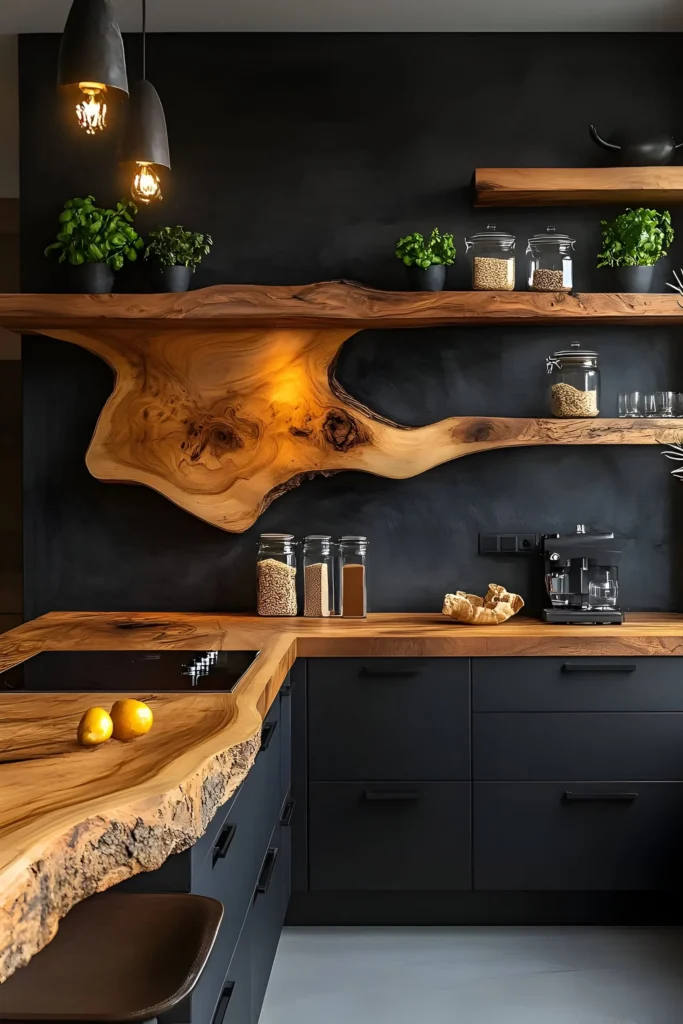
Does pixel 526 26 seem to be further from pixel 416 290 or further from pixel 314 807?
pixel 314 807

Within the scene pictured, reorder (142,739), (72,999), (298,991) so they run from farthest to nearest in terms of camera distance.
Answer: (298,991) → (142,739) → (72,999)

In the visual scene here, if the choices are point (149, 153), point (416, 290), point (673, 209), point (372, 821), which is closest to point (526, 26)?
point (673, 209)

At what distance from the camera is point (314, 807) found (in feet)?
9.82

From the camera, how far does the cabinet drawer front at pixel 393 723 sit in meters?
2.98

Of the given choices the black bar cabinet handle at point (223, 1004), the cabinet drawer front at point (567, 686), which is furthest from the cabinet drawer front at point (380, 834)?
the black bar cabinet handle at point (223, 1004)

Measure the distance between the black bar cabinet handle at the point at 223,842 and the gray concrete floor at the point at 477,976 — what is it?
1034 millimetres

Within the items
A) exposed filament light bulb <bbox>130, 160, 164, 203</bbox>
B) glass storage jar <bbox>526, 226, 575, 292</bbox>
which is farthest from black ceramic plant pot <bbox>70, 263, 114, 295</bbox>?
glass storage jar <bbox>526, 226, 575, 292</bbox>

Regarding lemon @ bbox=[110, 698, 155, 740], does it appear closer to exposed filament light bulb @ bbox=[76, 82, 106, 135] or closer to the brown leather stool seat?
the brown leather stool seat

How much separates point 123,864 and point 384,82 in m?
3.02

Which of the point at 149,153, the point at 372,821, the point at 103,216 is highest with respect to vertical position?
the point at 103,216

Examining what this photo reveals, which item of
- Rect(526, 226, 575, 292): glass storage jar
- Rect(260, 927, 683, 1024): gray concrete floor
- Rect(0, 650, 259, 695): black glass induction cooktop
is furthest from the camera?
Rect(526, 226, 575, 292): glass storage jar

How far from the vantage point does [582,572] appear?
329 centimetres

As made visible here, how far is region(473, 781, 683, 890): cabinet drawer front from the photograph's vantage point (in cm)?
298

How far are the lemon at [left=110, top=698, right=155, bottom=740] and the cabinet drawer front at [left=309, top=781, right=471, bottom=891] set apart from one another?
1456mm
